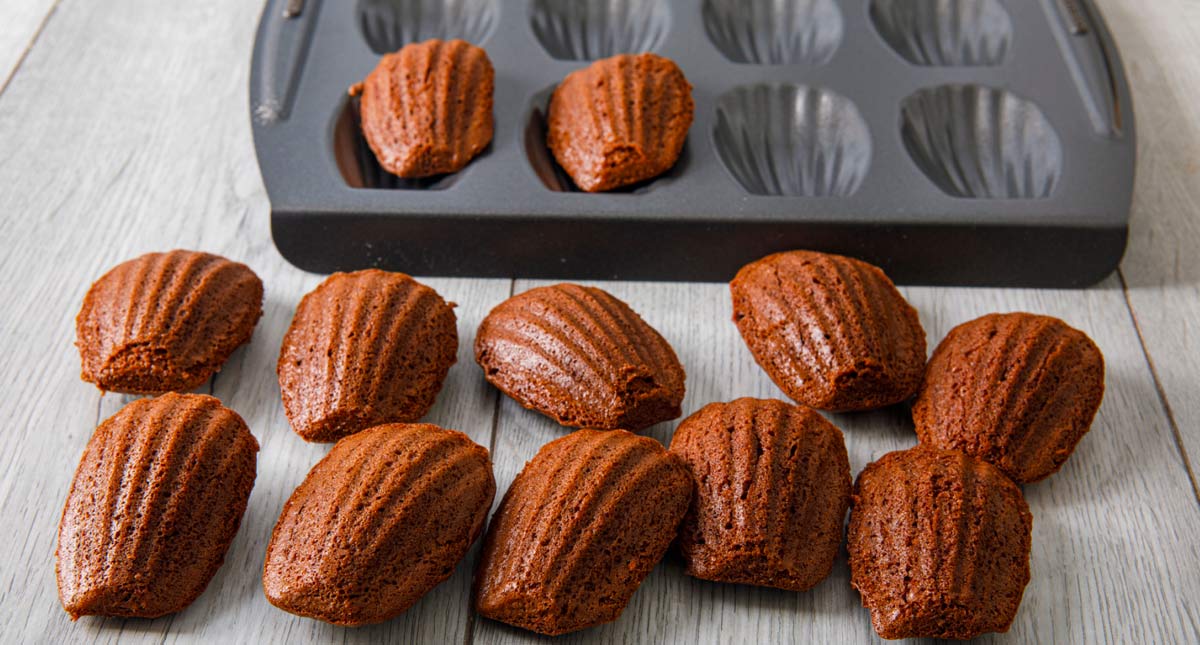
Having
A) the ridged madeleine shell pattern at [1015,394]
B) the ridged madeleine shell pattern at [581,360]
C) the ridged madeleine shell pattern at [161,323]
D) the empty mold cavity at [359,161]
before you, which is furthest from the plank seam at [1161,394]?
the ridged madeleine shell pattern at [161,323]

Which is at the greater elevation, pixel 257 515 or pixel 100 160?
pixel 100 160

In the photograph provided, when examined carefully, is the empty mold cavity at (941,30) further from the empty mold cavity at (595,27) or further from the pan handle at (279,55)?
the pan handle at (279,55)

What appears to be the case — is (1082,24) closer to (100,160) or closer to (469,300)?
(469,300)

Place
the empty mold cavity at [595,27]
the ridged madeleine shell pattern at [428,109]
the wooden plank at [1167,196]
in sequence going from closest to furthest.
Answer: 1. the wooden plank at [1167,196]
2. the ridged madeleine shell pattern at [428,109]
3. the empty mold cavity at [595,27]

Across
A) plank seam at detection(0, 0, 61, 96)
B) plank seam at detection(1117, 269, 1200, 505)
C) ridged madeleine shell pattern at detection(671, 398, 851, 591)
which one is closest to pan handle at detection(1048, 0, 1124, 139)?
plank seam at detection(1117, 269, 1200, 505)

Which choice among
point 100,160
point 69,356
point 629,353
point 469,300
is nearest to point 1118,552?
point 629,353

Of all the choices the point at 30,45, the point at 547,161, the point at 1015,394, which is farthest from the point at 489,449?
the point at 30,45

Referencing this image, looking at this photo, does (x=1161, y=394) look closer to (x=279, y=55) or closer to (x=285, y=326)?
(x=285, y=326)

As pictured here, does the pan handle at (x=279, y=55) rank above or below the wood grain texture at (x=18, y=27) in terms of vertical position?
above

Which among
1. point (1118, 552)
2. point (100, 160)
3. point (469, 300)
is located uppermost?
point (100, 160)
